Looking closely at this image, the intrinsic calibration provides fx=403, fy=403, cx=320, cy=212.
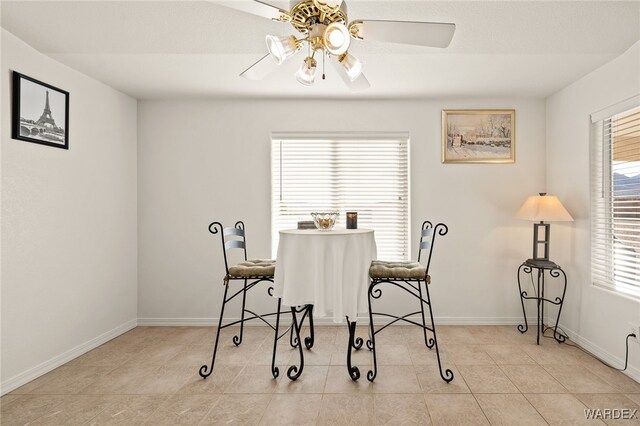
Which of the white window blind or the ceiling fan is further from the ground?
the ceiling fan

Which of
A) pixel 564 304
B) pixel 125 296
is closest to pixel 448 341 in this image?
pixel 564 304

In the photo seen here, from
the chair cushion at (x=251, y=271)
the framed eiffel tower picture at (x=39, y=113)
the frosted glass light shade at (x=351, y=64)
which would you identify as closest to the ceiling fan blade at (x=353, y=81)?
the frosted glass light shade at (x=351, y=64)

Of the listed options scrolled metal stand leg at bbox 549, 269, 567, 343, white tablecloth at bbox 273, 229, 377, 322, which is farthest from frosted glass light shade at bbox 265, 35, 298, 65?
scrolled metal stand leg at bbox 549, 269, 567, 343

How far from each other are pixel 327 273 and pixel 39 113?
2.49m

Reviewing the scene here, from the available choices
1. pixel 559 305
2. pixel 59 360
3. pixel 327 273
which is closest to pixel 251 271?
pixel 327 273

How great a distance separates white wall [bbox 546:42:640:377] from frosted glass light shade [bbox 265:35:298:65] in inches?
102

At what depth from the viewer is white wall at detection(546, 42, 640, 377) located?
3094 mm

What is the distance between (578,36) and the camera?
110 inches

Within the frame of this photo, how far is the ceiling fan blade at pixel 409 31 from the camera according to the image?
6.42ft

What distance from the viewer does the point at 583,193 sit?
364cm

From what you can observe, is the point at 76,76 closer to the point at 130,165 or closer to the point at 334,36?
the point at 130,165

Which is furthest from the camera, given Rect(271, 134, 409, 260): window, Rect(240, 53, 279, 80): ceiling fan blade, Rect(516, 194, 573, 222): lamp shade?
Rect(271, 134, 409, 260): window

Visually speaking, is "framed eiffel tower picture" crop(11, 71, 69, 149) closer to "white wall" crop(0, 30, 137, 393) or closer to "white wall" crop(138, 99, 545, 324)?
"white wall" crop(0, 30, 137, 393)

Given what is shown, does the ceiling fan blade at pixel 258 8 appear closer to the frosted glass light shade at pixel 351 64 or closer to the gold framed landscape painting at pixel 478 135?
the frosted glass light shade at pixel 351 64
